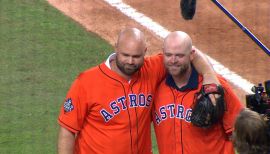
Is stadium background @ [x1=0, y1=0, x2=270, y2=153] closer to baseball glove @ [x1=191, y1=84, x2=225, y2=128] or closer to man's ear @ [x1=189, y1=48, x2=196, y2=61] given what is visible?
man's ear @ [x1=189, y1=48, x2=196, y2=61]

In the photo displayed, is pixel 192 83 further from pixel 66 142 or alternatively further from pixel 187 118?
pixel 66 142

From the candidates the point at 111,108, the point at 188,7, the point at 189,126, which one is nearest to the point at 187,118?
the point at 189,126

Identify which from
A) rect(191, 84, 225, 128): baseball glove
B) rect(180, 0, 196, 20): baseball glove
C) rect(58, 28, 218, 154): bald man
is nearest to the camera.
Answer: rect(191, 84, 225, 128): baseball glove

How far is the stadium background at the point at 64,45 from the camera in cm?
883

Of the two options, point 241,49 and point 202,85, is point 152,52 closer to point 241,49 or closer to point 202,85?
point 241,49

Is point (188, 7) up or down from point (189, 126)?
up

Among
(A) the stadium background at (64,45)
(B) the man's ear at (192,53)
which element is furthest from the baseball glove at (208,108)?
(A) the stadium background at (64,45)

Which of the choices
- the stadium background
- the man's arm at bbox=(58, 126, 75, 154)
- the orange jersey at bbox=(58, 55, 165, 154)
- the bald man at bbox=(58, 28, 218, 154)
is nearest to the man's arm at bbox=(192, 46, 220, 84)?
the bald man at bbox=(58, 28, 218, 154)

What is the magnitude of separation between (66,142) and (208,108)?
0.97 meters

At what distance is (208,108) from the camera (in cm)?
537

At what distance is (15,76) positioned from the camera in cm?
970

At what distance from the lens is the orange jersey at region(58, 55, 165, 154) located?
5594 millimetres

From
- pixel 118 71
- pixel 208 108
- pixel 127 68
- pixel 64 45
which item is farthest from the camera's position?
pixel 64 45

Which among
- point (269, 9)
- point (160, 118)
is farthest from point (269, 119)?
point (269, 9)
